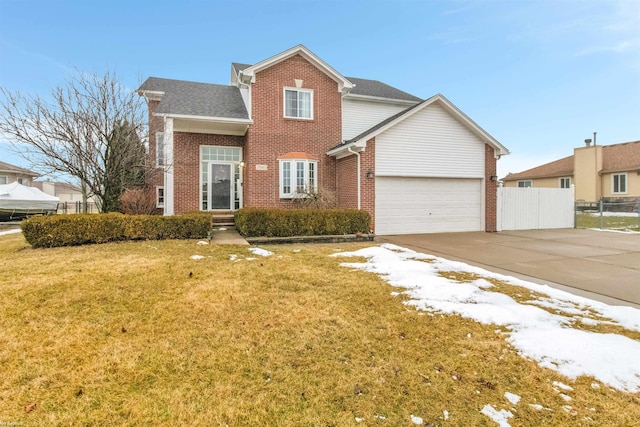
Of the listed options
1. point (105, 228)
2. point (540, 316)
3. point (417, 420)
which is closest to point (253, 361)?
point (417, 420)

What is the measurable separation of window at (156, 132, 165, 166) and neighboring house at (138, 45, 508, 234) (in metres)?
0.04

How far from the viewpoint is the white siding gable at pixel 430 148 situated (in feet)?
40.0

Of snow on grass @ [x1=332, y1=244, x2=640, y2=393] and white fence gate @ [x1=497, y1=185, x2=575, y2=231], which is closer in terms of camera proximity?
snow on grass @ [x1=332, y1=244, x2=640, y2=393]

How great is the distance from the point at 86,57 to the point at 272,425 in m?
14.3

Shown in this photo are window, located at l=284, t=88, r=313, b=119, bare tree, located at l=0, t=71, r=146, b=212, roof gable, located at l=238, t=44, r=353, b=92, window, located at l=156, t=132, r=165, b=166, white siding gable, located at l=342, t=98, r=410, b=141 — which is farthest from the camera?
white siding gable, located at l=342, t=98, r=410, b=141

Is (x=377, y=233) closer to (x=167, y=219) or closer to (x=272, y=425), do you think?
(x=167, y=219)

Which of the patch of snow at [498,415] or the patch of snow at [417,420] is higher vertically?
the patch of snow at [498,415]

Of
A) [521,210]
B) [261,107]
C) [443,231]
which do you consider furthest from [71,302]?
[521,210]

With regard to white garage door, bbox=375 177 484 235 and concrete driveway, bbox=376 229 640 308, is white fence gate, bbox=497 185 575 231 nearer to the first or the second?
white garage door, bbox=375 177 484 235

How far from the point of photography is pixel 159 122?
1250 centimetres

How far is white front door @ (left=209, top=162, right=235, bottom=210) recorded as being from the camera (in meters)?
13.7

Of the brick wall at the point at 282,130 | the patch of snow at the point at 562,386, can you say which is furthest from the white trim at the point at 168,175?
the patch of snow at the point at 562,386

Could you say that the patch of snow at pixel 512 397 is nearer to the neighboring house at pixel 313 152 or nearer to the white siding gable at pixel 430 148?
the neighboring house at pixel 313 152

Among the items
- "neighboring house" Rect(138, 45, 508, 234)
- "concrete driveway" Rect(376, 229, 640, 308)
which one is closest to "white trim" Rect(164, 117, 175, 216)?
"neighboring house" Rect(138, 45, 508, 234)
